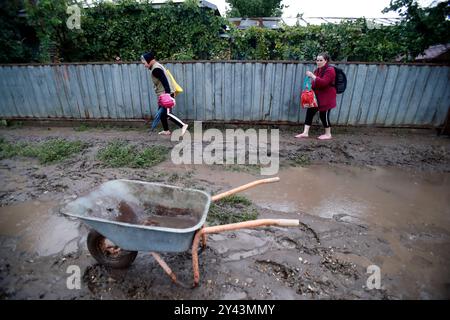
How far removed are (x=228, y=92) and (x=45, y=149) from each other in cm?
435

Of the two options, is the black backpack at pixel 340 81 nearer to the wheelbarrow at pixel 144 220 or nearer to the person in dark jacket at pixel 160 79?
the person in dark jacket at pixel 160 79

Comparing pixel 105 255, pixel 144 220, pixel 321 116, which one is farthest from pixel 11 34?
pixel 321 116

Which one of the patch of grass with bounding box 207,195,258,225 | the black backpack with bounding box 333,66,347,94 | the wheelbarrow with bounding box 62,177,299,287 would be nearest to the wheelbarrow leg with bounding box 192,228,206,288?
the wheelbarrow with bounding box 62,177,299,287

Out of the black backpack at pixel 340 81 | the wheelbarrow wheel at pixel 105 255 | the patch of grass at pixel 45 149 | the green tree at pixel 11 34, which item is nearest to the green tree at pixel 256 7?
the green tree at pixel 11 34

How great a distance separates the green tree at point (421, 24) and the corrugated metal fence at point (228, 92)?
622 millimetres

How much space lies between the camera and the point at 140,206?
9.77 feet

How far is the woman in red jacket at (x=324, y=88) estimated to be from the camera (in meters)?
5.28

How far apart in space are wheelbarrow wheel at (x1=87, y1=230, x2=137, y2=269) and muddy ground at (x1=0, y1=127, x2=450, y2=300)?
0.12 m

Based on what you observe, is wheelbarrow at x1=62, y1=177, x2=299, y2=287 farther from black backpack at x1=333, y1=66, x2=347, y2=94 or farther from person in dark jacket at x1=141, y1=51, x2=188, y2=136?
black backpack at x1=333, y1=66, x2=347, y2=94

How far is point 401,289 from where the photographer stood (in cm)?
248

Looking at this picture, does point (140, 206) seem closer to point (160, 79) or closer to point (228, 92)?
point (160, 79)
